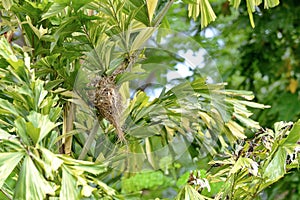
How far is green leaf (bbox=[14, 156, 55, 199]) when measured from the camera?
62 cm

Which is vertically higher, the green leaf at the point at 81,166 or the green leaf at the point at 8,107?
the green leaf at the point at 8,107

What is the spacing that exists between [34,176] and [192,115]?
369 mm

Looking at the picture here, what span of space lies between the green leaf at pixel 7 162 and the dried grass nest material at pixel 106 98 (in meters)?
0.21

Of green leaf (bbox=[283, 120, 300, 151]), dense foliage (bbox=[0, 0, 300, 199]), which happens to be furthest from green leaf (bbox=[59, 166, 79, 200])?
green leaf (bbox=[283, 120, 300, 151])

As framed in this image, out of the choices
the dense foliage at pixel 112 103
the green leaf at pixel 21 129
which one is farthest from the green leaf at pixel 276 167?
the green leaf at pixel 21 129

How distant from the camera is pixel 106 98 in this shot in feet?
2.69

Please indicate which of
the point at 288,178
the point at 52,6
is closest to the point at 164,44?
the point at 52,6

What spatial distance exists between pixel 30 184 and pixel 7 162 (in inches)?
1.4

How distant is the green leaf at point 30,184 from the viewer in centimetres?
62

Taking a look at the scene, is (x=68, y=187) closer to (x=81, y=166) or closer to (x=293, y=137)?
(x=81, y=166)

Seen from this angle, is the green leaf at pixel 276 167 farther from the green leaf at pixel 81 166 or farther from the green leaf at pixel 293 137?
the green leaf at pixel 81 166

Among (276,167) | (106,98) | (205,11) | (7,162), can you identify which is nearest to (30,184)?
(7,162)

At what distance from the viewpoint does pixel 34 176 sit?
62cm

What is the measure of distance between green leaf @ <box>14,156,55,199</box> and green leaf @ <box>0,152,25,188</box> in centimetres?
1
